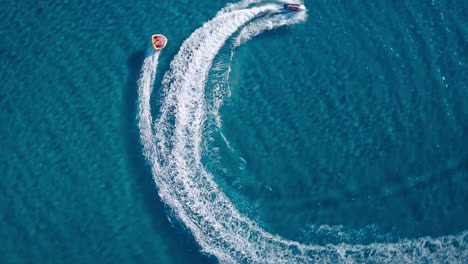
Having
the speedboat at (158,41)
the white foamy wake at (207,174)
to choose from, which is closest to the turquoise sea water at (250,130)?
the white foamy wake at (207,174)

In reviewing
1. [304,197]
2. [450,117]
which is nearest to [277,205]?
[304,197]

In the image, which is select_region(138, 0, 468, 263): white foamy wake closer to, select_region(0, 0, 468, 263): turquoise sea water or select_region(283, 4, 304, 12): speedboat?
select_region(0, 0, 468, 263): turquoise sea water

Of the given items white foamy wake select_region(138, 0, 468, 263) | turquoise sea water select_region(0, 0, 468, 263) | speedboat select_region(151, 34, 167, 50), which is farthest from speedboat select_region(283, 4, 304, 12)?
speedboat select_region(151, 34, 167, 50)

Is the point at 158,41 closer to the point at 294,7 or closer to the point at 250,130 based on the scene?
the point at 250,130

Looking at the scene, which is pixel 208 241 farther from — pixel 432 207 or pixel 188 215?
pixel 432 207

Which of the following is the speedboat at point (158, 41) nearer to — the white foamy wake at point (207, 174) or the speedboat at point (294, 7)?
the white foamy wake at point (207, 174)

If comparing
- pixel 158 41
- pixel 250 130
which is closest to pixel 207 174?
pixel 250 130
